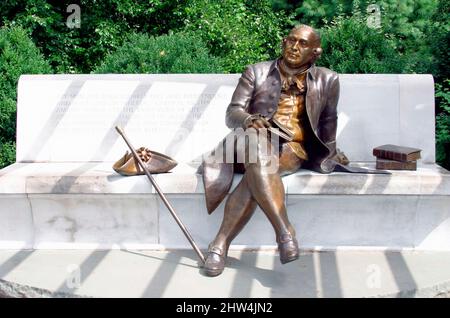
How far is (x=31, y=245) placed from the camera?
6.62 metres

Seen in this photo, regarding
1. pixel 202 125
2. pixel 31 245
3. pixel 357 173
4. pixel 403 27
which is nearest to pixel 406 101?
pixel 357 173

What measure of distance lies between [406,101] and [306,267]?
2.09 metres

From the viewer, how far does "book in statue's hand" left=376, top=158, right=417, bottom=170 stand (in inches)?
262

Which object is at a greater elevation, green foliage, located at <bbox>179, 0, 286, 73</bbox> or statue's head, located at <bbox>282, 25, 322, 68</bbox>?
statue's head, located at <bbox>282, 25, 322, 68</bbox>

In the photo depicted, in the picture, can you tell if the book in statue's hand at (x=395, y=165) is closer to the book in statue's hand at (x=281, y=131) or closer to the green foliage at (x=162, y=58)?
the book in statue's hand at (x=281, y=131)

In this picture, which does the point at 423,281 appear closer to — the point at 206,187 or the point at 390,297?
the point at 390,297

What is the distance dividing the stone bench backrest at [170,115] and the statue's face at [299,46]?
1.08 meters

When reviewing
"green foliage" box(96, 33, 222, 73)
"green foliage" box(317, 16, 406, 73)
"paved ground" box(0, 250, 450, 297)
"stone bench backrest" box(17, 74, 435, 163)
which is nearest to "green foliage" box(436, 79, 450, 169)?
"green foliage" box(317, 16, 406, 73)

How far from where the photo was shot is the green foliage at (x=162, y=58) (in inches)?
338

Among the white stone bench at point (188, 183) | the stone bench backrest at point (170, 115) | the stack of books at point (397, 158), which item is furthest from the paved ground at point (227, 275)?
the stone bench backrest at point (170, 115)

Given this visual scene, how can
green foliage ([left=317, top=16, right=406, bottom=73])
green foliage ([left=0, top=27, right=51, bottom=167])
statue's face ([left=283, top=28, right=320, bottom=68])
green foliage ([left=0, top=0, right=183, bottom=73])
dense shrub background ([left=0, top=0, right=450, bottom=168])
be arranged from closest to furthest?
statue's face ([left=283, top=28, right=320, bottom=68])
green foliage ([left=0, top=27, right=51, bottom=167])
dense shrub background ([left=0, top=0, right=450, bottom=168])
green foliage ([left=317, top=16, right=406, bottom=73])
green foliage ([left=0, top=0, right=183, bottom=73])

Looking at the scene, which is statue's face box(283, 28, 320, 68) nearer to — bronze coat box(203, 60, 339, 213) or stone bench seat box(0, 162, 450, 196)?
bronze coat box(203, 60, 339, 213)

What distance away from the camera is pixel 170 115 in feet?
24.3

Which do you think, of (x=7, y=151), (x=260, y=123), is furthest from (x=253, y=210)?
(x=7, y=151)
